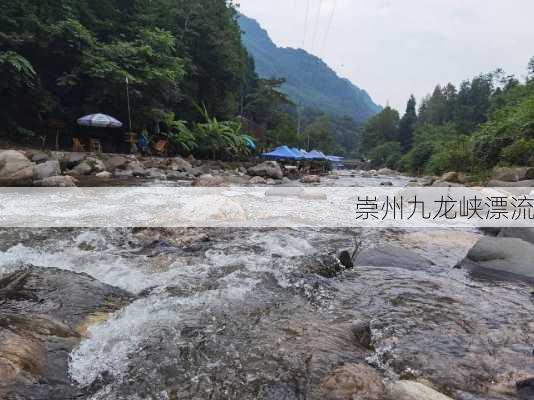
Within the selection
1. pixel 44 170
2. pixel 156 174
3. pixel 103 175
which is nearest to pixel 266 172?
pixel 156 174

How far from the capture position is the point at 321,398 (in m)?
2.08

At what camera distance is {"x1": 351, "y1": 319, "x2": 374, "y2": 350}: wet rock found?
2.75 meters

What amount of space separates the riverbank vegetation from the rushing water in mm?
11151

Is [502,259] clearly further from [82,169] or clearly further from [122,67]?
[122,67]

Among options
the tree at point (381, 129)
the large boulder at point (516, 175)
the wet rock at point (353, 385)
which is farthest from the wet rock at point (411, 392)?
the tree at point (381, 129)

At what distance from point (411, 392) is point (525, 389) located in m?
0.74

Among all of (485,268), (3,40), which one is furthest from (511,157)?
(3,40)

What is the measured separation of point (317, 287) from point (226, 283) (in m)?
0.95

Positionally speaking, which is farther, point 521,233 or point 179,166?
point 179,166

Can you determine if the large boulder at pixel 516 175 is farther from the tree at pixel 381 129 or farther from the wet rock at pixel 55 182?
the tree at pixel 381 129

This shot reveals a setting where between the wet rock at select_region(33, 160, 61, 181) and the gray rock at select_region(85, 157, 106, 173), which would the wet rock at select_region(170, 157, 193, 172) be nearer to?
the gray rock at select_region(85, 157, 106, 173)

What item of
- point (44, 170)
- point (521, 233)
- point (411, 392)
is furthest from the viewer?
point (44, 170)

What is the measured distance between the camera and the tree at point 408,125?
228ft

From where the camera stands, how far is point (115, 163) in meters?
14.0
